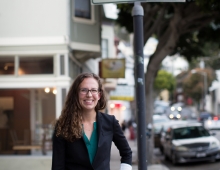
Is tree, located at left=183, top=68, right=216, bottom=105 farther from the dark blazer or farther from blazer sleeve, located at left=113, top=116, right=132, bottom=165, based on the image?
the dark blazer

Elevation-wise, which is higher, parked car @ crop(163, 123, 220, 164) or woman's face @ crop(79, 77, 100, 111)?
woman's face @ crop(79, 77, 100, 111)

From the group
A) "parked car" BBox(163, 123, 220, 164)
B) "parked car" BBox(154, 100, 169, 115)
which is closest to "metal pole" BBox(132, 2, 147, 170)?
"parked car" BBox(163, 123, 220, 164)

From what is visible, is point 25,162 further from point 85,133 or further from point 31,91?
point 85,133

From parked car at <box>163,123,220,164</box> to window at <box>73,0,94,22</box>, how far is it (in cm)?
581

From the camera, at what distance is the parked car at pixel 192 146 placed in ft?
54.6

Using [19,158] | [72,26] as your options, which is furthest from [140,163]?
[72,26]

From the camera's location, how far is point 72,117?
367 cm

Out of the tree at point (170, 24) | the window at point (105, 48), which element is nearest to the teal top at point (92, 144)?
the tree at point (170, 24)

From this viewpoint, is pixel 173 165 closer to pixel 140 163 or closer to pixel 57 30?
pixel 57 30

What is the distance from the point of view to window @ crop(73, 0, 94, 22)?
Result: 46.4ft

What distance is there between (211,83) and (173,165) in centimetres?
5619

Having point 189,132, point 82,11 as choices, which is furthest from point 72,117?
point 189,132

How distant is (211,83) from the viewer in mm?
72000

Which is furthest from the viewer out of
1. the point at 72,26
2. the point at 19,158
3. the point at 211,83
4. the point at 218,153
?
the point at 211,83
